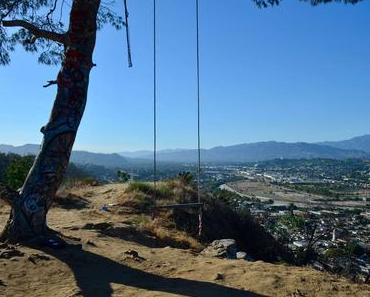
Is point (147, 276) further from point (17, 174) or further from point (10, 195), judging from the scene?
point (17, 174)

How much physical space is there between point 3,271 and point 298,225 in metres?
11.0

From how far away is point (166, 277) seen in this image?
6.91 meters

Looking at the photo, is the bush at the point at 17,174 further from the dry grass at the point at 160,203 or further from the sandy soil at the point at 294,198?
the sandy soil at the point at 294,198

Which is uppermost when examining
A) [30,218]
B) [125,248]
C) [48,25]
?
[48,25]

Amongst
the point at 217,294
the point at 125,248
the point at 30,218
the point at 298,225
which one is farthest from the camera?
the point at 298,225

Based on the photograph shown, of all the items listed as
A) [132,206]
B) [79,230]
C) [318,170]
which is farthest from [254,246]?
[318,170]

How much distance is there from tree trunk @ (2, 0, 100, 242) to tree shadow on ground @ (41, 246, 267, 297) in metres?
0.66

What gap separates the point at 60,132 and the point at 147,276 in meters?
2.73

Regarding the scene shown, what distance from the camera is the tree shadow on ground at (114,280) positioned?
6.08 m

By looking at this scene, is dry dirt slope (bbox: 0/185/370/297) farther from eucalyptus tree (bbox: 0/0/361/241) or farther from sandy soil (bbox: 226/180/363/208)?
sandy soil (bbox: 226/180/363/208)

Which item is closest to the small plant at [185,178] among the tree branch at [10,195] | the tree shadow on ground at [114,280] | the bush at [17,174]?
the bush at [17,174]

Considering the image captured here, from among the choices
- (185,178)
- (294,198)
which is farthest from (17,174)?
(294,198)

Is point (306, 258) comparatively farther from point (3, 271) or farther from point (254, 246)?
point (3, 271)

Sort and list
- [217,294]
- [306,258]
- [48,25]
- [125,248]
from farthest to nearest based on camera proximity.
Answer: [306,258]
[48,25]
[125,248]
[217,294]
